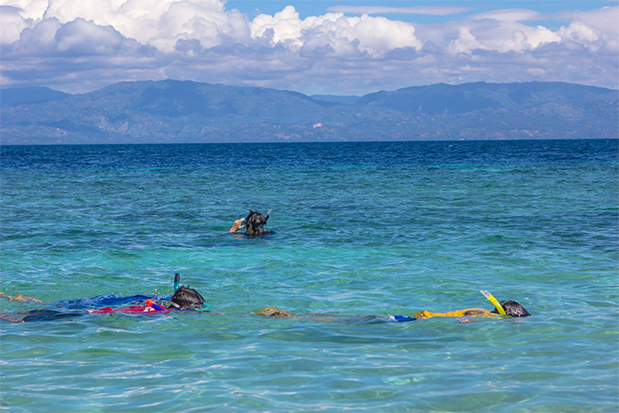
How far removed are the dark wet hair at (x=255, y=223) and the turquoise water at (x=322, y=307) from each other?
1.99ft

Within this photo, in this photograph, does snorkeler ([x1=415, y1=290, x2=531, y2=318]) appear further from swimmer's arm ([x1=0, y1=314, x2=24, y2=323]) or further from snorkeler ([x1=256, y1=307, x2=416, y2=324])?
swimmer's arm ([x1=0, y1=314, x2=24, y2=323])

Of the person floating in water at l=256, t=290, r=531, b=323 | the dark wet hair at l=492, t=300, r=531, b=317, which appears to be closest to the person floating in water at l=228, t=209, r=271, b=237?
the person floating in water at l=256, t=290, r=531, b=323

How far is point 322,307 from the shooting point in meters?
12.3

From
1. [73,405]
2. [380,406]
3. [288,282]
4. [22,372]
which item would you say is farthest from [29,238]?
[380,406]

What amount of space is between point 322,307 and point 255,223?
27.7 feet

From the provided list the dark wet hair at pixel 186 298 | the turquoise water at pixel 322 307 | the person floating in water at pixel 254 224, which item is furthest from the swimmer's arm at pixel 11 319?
the person floating in water at pixel 254 224

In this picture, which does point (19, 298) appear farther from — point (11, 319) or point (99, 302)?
point (99, 302)

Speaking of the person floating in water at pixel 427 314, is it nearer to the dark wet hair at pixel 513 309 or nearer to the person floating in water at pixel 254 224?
the dark wet hair at pixel 513 309

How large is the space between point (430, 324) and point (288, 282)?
15.1 ft

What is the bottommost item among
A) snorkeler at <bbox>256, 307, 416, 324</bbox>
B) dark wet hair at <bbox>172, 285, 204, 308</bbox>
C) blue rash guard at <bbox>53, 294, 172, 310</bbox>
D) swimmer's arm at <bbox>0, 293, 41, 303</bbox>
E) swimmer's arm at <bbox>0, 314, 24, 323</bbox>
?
swimmer's arm at <bbox>0, 293, 41, 303</bbox>

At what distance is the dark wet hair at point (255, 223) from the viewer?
20328 mm

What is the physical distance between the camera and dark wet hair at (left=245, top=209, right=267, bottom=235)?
20328 millimetres

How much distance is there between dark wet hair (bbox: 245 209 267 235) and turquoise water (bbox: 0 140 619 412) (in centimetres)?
61

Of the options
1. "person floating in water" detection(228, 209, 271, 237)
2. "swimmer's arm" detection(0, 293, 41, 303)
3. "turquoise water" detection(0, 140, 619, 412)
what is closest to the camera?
"turquoise water" detection(0, 140, 619, 412)
